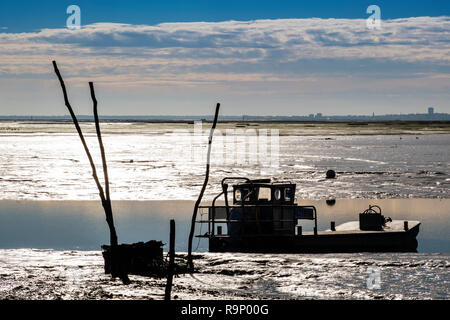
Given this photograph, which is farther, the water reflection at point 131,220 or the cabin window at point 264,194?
the water reflection at point 131,220

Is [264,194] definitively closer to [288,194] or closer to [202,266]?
[288,194]

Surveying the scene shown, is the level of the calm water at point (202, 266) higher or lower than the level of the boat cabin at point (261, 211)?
lower

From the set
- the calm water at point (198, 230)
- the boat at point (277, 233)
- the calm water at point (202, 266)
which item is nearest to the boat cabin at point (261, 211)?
the boat at point (277, 233)

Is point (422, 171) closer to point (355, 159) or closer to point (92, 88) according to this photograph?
point (355, 159)

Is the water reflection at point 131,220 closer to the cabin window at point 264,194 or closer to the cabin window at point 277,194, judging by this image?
the cabin window at point 264,194

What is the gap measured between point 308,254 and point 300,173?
2920 centimetres

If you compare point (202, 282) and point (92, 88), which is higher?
point (92, 88)

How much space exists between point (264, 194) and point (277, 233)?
1730 mm

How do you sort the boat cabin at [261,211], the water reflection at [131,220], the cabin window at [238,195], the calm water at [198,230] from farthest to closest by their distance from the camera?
the water reflection at [131,220] → the cabin window at [238,195] → the boat cabin at [261,211] → the calm water at [198,230]

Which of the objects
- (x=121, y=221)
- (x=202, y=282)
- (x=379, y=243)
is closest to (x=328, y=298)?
(x=202, y=282)

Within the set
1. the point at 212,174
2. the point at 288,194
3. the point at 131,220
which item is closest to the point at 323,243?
the point at 288,194

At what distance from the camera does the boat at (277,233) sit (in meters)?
27.3

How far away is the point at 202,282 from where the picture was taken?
66.8ft
